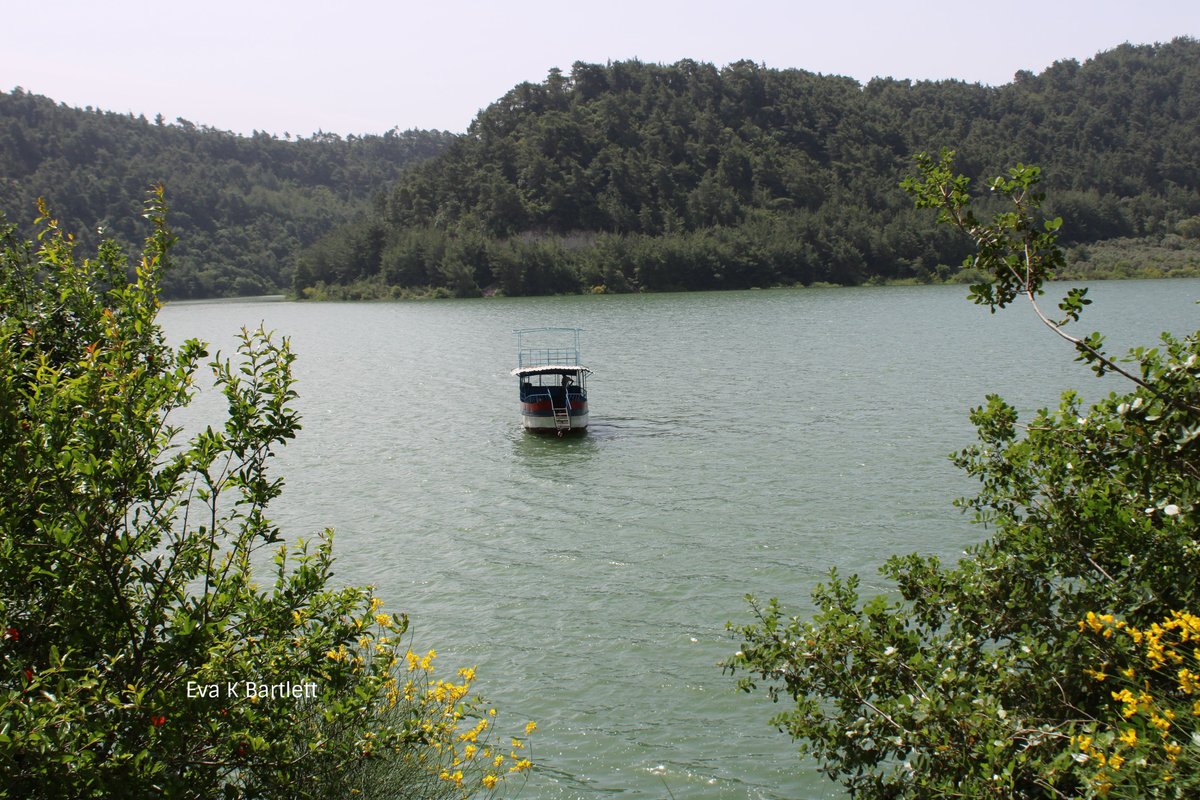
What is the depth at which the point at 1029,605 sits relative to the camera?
760 centimetres

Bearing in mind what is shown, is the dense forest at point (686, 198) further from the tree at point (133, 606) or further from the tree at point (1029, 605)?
the tree at point (133, 606)

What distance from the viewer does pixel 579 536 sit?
22.1 m

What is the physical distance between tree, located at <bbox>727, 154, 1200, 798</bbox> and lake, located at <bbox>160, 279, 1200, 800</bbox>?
415cm

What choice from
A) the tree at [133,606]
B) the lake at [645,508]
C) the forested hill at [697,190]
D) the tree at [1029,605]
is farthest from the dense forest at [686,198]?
the tree at [133,606]

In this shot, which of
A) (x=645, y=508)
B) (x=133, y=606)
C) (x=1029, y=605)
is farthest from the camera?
(x=645, y=508)

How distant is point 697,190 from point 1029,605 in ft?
539

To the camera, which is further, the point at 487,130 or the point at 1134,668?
the point at 487,130

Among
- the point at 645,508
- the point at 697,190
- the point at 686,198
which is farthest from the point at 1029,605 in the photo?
the point at 686,198

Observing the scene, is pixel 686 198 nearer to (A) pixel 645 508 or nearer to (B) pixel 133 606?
(A) pixel 645 508

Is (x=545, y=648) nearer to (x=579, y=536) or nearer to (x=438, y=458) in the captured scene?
(x=579, y=536)

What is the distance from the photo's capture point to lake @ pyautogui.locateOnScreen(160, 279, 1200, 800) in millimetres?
13250

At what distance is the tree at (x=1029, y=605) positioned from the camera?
258 inches

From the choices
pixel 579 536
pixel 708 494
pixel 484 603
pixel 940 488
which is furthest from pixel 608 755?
pixel 940 488

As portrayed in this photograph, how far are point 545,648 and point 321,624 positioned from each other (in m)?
8.50
